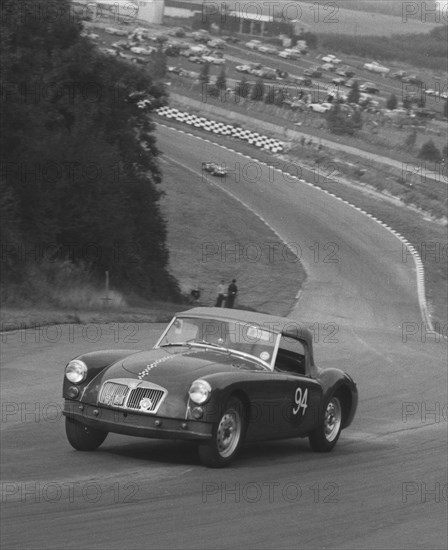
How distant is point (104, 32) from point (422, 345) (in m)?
86.3

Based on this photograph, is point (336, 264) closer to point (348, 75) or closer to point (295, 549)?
point (295, 549)

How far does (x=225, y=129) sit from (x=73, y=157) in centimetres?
3886

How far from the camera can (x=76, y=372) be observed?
369 inches

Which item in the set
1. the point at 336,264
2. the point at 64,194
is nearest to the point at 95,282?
the point at 64,194

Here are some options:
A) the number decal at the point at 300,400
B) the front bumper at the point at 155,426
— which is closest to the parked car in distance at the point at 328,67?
the number decal at the point at 300,400

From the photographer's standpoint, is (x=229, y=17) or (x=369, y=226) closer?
(x=369, y=226)

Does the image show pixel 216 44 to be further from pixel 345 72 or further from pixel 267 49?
pixel 345 72

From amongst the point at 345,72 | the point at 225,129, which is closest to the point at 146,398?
the point at 225,129

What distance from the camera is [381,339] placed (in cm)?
2709

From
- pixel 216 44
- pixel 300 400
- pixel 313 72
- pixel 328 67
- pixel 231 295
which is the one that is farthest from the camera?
pixel 216 44

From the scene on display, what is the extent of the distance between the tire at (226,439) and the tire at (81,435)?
1112 mm

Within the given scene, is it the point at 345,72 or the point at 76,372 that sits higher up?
the point at 76,372

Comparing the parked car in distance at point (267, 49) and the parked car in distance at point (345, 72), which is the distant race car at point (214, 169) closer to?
the parked car in distance at point (345, 72)

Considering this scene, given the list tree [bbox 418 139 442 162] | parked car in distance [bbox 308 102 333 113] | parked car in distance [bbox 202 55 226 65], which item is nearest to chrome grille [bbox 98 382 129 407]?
tree [bbox 418 139 442 162]
